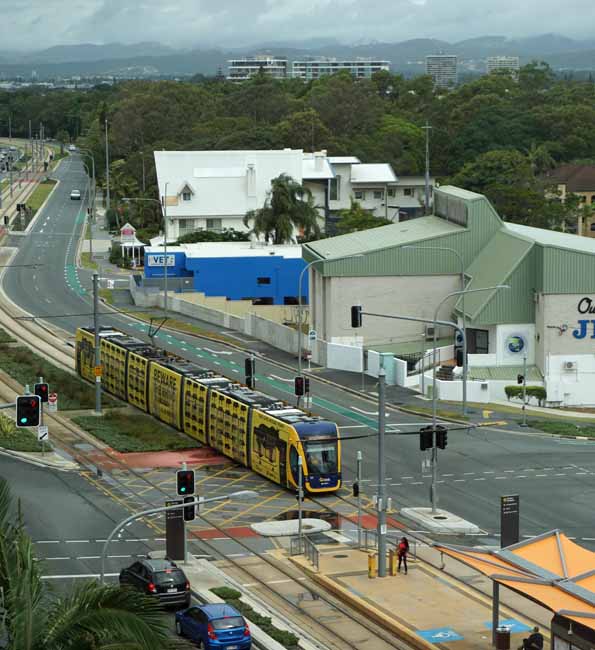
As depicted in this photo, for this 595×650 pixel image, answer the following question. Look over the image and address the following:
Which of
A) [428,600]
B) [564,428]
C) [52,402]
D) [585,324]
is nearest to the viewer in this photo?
[428,600]

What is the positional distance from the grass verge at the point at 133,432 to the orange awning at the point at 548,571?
91.4 ft

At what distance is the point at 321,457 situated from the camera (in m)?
56.9

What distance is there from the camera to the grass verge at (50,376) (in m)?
77.9

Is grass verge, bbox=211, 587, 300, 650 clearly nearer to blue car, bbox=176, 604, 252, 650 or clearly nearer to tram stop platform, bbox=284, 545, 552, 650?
blue car, bbox=176, 604, 252, 650

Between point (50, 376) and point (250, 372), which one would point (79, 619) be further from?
point (50, 376)

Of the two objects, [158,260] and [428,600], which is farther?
[158,260]

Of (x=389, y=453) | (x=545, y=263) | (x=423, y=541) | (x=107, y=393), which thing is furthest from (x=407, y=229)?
(x=423, y=541)

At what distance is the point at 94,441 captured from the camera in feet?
225

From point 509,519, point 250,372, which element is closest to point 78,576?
point 509,519

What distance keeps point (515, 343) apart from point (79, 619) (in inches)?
2495

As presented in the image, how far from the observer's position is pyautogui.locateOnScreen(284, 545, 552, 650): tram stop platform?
40.6m

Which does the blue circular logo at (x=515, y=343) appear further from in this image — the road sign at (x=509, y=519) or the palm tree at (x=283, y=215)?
the palm tree at (x=283, y=215)

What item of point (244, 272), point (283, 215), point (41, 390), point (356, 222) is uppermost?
point (283, 215)

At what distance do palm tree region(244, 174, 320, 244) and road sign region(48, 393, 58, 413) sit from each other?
56.6 m
